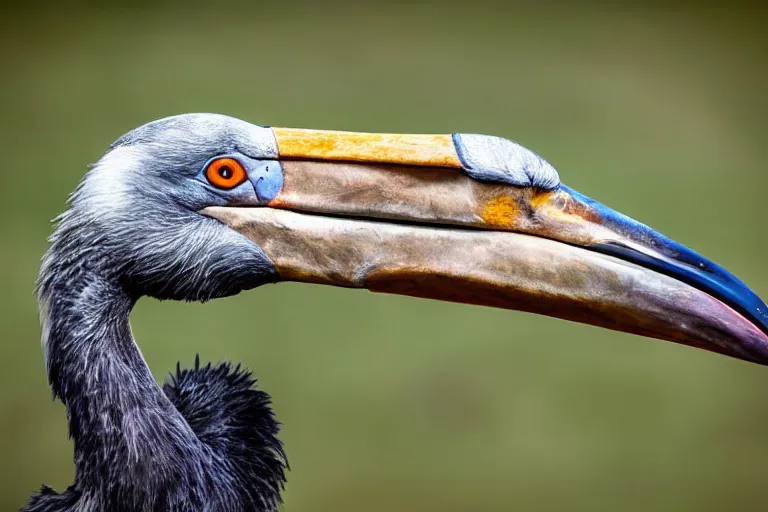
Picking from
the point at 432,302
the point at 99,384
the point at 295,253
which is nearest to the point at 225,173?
the point at 295,253

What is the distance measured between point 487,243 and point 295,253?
0.35 meters

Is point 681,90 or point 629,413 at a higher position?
point 681,90

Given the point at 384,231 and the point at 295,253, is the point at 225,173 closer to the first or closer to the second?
the point at 295,253

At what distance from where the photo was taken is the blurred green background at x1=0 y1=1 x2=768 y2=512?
3.71m

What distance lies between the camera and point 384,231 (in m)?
1.67

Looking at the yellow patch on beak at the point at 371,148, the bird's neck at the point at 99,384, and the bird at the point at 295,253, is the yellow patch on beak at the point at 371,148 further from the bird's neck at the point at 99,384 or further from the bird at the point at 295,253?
the bird's neck at the point at 99,384

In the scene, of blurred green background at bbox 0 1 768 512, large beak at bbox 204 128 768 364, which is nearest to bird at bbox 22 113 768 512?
large beak at bbox 204 128 768 364

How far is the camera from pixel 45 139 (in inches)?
153

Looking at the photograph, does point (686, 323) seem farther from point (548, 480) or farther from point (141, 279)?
point (548, 480)

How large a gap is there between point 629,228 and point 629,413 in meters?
2.38

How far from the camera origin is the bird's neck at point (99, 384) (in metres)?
1.72

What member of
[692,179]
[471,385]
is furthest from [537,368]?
[692,179]

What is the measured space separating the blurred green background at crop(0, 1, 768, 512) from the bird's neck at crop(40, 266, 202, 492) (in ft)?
6.40

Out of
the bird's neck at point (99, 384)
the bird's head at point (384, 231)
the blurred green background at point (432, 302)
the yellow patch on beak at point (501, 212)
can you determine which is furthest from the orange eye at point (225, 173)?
the blurred green background at point (432, 302)
